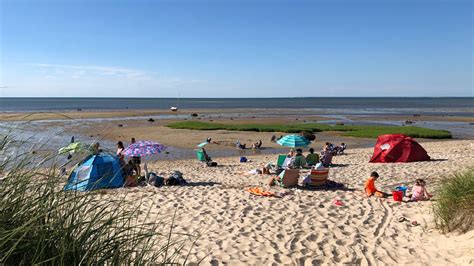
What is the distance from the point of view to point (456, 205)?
6633mm

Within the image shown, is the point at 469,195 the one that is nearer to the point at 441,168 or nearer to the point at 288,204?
the point at 288,204

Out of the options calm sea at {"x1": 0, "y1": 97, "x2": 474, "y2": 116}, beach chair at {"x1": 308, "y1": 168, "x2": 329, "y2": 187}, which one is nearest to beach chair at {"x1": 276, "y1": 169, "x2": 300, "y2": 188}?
beach chair at {"x1": 308, "y1": 168, "x2": 329, "y2": 187}

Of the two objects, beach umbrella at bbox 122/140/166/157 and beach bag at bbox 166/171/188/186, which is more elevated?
beach umbrella at bbox 122/140/166/157

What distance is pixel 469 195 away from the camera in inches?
253

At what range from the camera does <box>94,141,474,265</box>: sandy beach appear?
5.93 meters

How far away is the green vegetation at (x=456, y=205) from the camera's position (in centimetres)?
638

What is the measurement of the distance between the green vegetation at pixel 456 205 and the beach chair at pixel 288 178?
405 cm

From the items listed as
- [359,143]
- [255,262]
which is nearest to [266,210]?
[255,262]

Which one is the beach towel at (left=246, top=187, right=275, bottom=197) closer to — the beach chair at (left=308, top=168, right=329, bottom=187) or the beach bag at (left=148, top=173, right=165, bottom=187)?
the beach chair at (left=308, top=168, right=329, bottom=187)

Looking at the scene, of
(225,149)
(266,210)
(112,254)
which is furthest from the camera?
(225,149)

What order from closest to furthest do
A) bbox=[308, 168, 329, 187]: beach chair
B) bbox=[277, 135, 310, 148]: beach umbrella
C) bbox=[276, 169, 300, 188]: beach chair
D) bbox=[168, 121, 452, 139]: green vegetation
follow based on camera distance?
bbox=[308, 168, 329, 187]: beach chair, bbox=[276, 169, 300, 188]: beach chair, bbox=[277, 135, 310, 148]: beach umbrella, bbox=[168, 121, 452, 139]: green vegetation

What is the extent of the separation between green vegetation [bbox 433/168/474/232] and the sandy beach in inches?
8.5

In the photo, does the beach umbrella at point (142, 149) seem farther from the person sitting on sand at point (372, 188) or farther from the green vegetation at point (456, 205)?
the green vegetation at point (456, 205)

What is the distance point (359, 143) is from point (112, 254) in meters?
24.2
